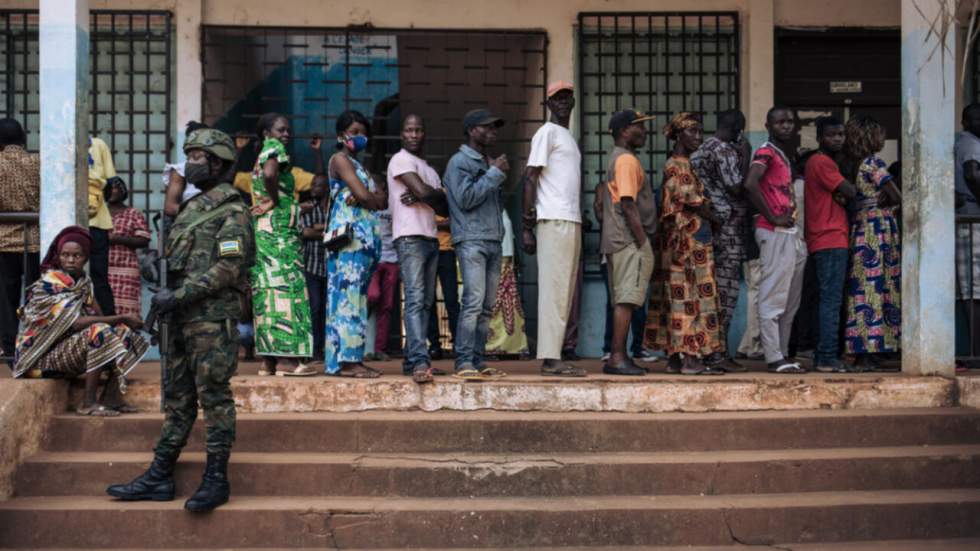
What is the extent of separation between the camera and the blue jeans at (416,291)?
7219 mm

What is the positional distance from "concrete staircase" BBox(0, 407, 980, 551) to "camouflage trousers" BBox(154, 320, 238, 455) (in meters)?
0.37

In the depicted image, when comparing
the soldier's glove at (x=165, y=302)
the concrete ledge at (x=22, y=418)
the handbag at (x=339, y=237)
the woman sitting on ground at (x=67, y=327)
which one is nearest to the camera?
the soldier's glove at (x=165, y=302)

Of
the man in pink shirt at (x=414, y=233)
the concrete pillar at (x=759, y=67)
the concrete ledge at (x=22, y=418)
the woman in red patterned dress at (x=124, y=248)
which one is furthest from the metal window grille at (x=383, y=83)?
the concrete ledge at (x=22, y=418)

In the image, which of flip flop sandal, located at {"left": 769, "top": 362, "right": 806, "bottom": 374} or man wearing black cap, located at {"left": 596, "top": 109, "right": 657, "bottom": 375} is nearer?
man wearing black cap, located at {"left": 596, "top": 109, "right": 657, "bottom": 375}

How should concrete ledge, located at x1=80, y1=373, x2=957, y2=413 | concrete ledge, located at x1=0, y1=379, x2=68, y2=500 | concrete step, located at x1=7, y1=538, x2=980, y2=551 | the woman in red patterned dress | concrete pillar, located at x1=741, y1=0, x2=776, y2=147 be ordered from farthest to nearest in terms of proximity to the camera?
concrete pillar, located at x1=741, y1=0, x2=776, y2=147
the woman in red patterned dress
concrete ledge, located at x1=80, y1=373, x2=957, y2=413
concrete ledge, located at x1=0, y1=379, x2=68, y2=500
concrete step, located at x1=7, y1=538, x2=980, y2=551

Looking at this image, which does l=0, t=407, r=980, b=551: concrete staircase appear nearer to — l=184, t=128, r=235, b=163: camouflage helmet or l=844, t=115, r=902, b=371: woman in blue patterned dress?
l=844, t=115, r=902, b=371: woman in blue patterned dress

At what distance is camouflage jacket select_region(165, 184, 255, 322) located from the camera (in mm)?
5836

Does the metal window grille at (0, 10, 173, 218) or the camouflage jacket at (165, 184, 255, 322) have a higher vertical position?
the metal window grille at (0, 10, 173, 218)

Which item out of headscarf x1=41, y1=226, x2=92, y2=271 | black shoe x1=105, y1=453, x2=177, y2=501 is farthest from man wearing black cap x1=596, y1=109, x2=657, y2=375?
headscarf x1=41, y1=226, x2=92, y2=271

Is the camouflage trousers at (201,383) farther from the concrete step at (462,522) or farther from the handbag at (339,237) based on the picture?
the handbag at (339,237)

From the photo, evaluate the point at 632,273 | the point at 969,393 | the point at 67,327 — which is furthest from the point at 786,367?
the point at 67,327

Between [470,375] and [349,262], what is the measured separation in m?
1.02

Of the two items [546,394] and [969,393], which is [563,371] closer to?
[546,394]

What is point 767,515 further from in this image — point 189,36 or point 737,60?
point 189,36
